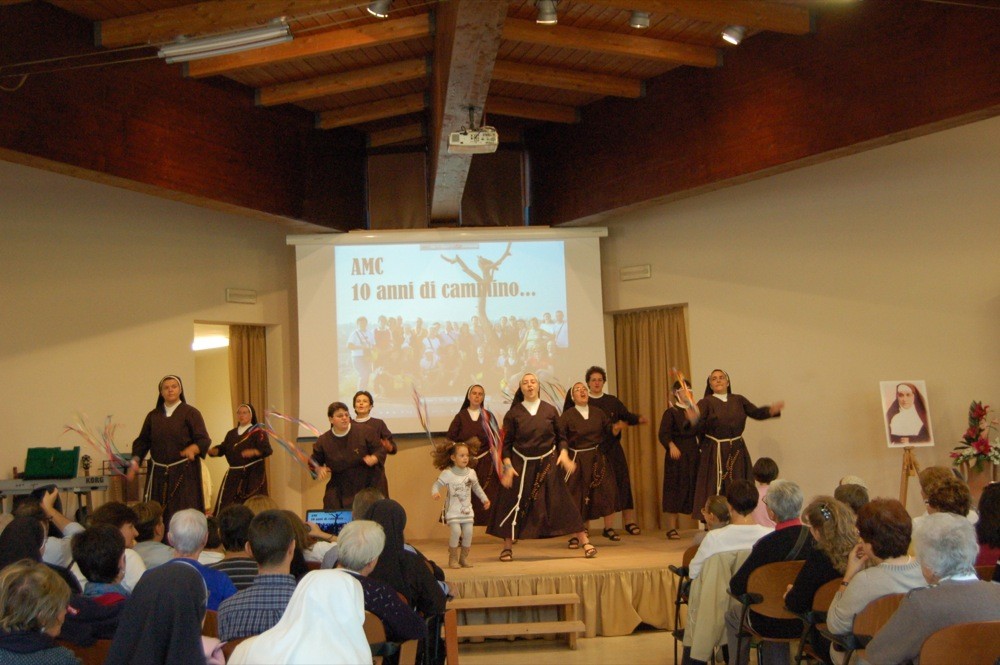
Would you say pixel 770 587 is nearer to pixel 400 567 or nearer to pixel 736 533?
pixel 736 533

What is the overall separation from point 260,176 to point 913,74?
17.3ft

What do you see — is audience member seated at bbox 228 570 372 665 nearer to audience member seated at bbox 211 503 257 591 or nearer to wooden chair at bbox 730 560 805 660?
audience member seated at bbox 211 503 257 591

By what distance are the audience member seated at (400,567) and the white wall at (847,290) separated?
515 centimetres

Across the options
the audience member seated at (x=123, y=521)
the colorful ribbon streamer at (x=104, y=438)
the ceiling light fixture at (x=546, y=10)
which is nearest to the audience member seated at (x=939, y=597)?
the audience member seated at (x=123, y=521)

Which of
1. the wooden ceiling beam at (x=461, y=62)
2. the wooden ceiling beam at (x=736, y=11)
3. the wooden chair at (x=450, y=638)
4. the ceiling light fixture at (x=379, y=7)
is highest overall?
the wooden ceiling beam at (x=736, y=11)

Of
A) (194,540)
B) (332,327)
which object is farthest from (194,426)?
(194,540)

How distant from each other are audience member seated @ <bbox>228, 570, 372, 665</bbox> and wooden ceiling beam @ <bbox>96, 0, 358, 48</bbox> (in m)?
4.61

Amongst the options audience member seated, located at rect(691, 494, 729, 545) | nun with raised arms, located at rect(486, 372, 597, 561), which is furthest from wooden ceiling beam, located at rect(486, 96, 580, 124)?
audience member seated, located at rect(691, 494, 729, 545)

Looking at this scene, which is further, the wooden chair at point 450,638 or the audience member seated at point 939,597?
the wooden chair at point 450,638

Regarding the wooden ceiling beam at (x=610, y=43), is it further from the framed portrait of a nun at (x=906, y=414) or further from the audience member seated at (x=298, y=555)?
the audience member seated at (x=298, y=555)

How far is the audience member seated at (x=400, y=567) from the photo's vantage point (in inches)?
159

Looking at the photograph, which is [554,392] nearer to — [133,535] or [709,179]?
[709,179]

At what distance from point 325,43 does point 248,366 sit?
3.75 metres

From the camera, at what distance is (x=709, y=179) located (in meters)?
7.89
